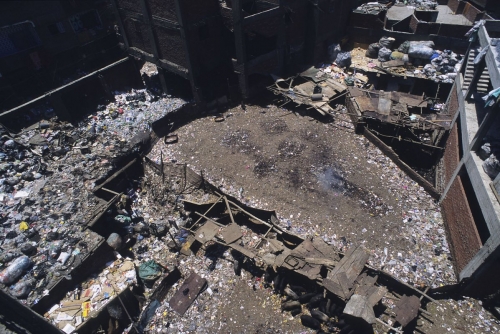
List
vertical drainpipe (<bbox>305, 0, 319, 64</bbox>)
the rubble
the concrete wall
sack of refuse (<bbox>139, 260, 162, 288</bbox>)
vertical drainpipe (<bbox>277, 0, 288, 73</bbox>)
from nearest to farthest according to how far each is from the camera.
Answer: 1. the rubble
2. sack of refuse (<bbox>139, 260, 162, 288</bbox>)
3. the concrete wall
4. vertical drainpipe (<bbox>277, 0, 288, 73</bbox>)
5. vertical drainpipe (<bbox>305, 0, 319, 64</bbox>)

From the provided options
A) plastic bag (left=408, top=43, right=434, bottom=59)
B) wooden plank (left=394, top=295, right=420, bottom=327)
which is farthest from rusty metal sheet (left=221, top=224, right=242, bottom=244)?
plastic bag (left=408, top=43, right=434, bottom=59)

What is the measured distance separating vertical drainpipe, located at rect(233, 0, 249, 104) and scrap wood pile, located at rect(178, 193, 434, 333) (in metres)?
7.99

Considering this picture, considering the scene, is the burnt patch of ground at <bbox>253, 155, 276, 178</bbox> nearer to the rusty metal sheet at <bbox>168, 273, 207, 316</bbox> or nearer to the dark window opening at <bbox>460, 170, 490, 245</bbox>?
the rusty metal sheet at <bbox>168, 273, 207, 316</bbox>

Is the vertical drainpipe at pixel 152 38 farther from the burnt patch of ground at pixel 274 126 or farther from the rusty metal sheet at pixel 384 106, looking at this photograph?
the rusty metal sheet at pixel 384 106

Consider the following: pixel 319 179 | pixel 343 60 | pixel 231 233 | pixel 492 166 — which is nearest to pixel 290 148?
pixel 319 179

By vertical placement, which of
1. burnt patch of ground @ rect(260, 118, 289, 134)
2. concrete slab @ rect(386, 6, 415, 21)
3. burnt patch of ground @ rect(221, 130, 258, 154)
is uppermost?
concrete slab @ rect(386, 6, 415, 21)

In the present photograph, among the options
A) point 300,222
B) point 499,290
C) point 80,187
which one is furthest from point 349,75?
point 80,187

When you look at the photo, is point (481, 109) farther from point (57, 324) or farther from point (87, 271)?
point (57, 324)

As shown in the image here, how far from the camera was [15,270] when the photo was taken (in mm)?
7527

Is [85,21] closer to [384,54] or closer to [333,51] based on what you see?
[333,51]

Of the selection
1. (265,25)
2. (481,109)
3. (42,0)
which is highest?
(42,0)

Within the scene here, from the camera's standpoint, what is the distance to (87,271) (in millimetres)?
7938

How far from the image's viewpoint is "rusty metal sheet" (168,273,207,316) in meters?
7.54

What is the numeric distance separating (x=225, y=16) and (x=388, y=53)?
971 centimetres
